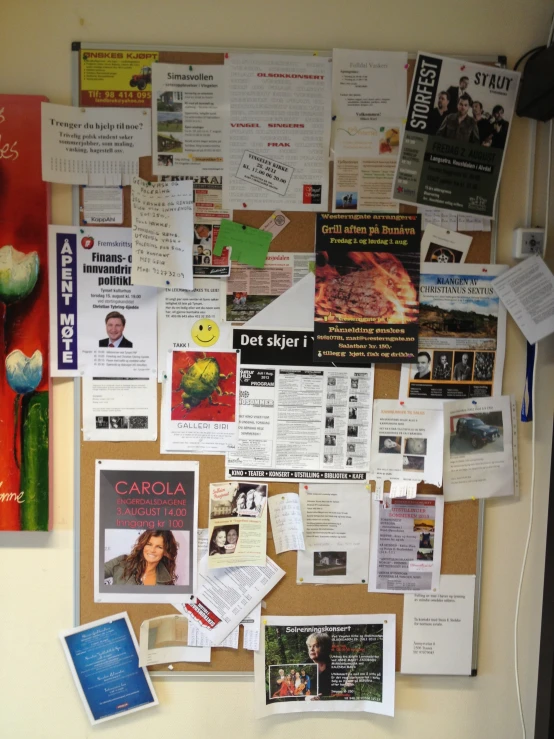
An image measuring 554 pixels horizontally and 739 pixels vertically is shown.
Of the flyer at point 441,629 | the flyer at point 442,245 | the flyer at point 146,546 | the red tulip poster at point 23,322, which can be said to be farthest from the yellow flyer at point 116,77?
the flyer at point 441,629

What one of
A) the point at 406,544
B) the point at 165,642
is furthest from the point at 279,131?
the point at 165,642

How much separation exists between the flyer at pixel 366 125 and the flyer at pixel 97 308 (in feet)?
1.78

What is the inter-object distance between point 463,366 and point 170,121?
938 mm

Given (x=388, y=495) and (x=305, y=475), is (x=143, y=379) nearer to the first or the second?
(x=305, y=475)

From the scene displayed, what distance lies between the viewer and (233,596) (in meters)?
1.37

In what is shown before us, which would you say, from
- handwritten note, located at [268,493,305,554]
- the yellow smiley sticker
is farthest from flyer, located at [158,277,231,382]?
handwritten note, located at [268,493,305,554]

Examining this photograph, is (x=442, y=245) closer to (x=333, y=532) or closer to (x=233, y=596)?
(x=333, y=532)

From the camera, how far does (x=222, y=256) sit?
1313mm

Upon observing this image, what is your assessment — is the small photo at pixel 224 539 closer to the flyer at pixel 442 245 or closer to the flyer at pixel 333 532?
the flyer at pixel 333 532

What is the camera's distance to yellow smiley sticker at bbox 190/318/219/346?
4.38 ft

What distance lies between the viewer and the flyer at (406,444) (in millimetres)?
1361

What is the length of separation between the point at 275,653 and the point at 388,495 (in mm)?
507

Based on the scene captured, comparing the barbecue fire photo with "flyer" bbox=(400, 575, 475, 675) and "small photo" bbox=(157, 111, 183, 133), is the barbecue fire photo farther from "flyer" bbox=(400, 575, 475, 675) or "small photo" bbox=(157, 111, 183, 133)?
"flyer" bbox=(400, 575, 475, 675)

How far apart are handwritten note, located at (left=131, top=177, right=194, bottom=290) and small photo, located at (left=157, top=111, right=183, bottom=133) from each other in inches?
5.1
